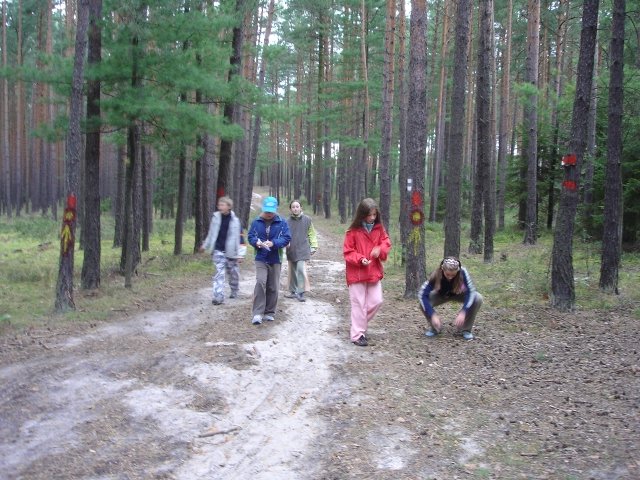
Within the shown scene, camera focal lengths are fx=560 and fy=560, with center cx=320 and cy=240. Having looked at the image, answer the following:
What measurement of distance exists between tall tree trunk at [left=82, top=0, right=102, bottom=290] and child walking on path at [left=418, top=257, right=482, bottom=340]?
7.01 meters

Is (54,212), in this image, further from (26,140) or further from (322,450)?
(322,450)

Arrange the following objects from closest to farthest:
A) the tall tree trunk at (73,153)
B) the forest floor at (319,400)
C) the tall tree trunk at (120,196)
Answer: the forest floor at (319,400), the tall tree trunk at (73,153), the tall tree trunk at (120,196)

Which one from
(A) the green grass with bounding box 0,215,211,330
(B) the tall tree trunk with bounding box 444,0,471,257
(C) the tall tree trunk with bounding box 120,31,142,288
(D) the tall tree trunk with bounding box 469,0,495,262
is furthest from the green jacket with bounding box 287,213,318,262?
(D) the tall tree trunk with bounding box 469,0,495,262

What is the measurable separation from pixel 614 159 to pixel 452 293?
176 inches

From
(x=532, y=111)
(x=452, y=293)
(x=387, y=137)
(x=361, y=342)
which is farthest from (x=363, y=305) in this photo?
(x=532, y=111)

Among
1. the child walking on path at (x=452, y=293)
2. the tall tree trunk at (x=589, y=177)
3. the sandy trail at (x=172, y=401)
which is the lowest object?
the sandy trail at (x=172, y=401)

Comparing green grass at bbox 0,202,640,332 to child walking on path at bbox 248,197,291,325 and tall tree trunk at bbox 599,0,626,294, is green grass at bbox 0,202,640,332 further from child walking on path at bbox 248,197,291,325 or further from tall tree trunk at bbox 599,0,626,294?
child walking on path at bbox 248,197,291,325

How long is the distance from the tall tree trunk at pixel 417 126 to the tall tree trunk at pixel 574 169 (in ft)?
7.67

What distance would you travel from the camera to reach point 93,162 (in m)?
11.3

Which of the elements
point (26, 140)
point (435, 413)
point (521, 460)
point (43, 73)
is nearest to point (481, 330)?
point (435, 413)

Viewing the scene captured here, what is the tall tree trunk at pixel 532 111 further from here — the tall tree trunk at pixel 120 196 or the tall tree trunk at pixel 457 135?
the tall tree trunk at pixel 120 196

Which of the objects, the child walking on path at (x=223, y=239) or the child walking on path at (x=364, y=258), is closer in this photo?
the child walking on path at (x=364, y=258)

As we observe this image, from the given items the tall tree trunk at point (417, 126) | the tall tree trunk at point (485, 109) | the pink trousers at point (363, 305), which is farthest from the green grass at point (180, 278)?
the pink trousers at point (363, 305)

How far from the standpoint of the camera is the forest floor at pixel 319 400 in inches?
175
